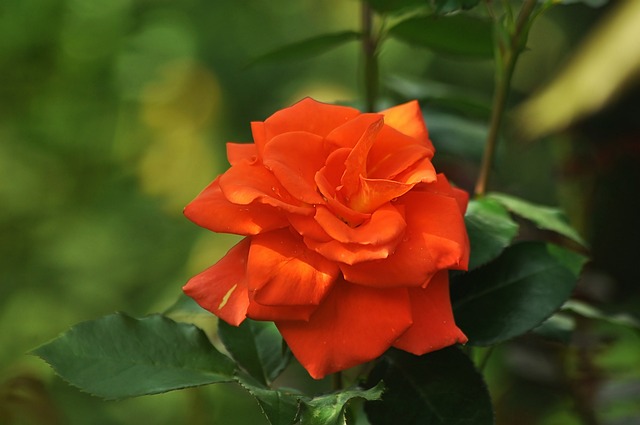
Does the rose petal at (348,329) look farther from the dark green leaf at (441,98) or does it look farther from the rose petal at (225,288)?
the dark green leaf at (441,98)

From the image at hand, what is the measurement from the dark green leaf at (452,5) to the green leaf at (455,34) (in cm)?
14

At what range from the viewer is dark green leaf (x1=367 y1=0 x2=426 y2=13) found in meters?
0.58

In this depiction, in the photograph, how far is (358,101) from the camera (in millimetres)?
667

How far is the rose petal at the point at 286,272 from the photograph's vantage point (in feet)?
1.14

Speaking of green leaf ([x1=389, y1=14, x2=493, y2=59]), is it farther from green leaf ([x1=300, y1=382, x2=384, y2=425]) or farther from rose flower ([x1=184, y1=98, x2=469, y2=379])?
green leaf ([x1=300, y1=382, x2=384, y2=425])

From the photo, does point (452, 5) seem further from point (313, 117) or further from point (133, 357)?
point (133, 357)

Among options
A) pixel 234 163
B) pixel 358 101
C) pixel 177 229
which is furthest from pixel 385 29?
pixel 177 229

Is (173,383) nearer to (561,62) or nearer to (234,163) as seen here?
(234,163)

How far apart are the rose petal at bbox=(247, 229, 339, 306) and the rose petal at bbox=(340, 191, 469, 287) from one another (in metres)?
0.01

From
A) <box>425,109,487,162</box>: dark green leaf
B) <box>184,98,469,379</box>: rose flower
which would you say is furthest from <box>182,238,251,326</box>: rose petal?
<box>425,109,487,162</box>: dark green leaf

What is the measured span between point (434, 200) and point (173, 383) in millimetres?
157

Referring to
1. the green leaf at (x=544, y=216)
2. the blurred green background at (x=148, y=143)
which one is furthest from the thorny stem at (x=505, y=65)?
the blurred green background at (x=148, y=143)

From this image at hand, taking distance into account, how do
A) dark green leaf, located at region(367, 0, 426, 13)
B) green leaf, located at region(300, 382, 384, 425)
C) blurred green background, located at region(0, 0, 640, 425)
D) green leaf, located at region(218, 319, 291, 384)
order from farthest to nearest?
1. blurred green background, located at region(0, 0, 640, 425)
2. dark green leaf, located at region(367, 0, 426, 13)
3. green leaf, located at region(218, 319, 291, 384)
4. green leaf, located at region(300, 382, 384, 425)

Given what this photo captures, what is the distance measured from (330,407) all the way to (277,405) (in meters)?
0.03
